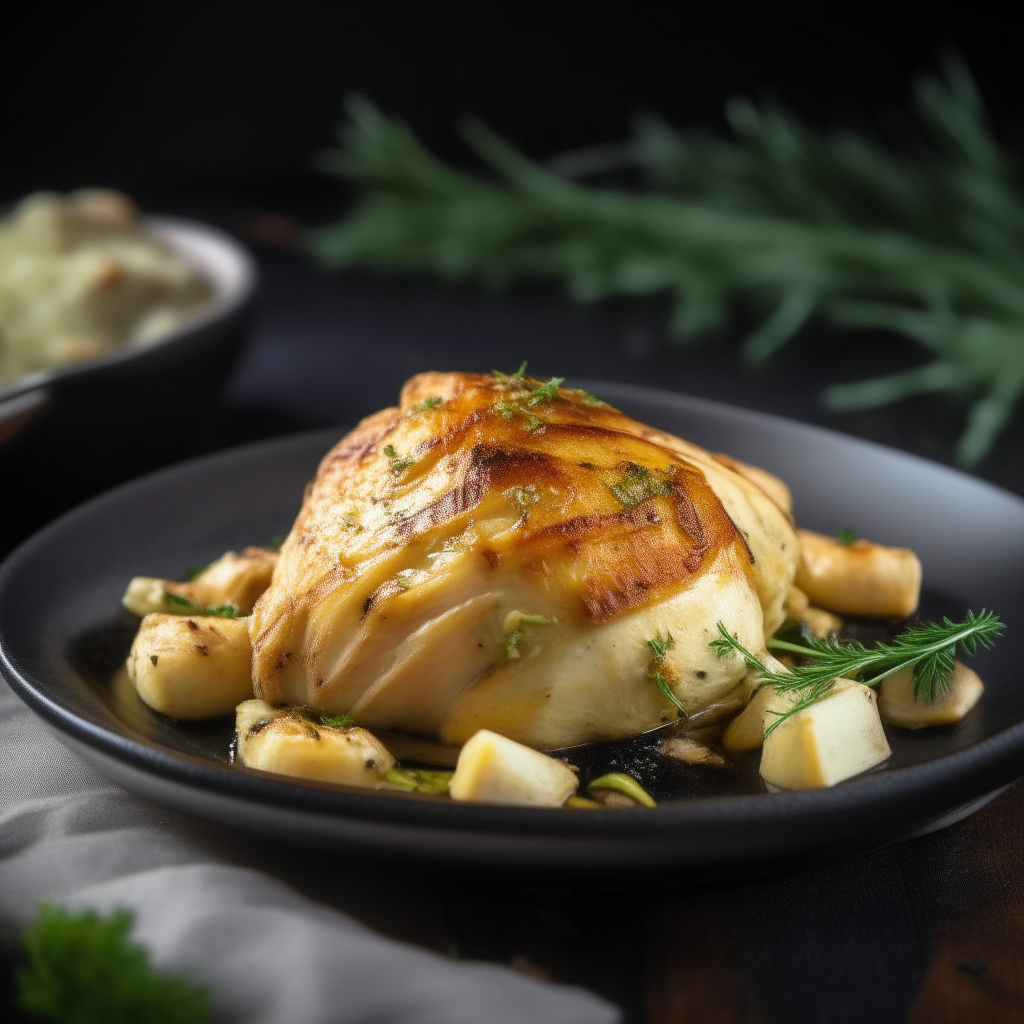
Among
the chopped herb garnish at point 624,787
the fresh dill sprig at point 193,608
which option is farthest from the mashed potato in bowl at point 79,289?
the chopped herb garnish at point 624,787

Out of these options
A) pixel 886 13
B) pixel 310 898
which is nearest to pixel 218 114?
pixel 886 13

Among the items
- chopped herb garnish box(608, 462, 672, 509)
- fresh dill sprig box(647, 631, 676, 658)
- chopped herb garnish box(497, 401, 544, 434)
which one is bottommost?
fresh dill sprig box(647, 631, 676, 658)

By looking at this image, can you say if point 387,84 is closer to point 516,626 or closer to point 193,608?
point 193,608

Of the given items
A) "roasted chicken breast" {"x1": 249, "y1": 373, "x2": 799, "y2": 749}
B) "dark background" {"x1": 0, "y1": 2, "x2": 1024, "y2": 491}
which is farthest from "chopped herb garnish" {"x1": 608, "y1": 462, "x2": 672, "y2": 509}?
"dark background" {"x1": 0, "y1": 2, "x2": 1024, "y2": 491}

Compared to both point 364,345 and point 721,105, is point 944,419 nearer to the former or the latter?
point 364,345

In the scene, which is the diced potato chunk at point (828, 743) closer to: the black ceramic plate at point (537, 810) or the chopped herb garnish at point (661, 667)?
the black ceramic plate at point (537, 810)

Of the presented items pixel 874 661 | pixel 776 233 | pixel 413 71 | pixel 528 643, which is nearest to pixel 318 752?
pixel 528 643

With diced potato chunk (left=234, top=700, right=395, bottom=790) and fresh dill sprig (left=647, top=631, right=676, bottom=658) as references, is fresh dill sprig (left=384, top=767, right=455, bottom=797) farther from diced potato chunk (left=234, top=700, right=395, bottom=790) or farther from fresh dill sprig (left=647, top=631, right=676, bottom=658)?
fresh dill sprig (left=647, top=631, right=676, bottom=658)
